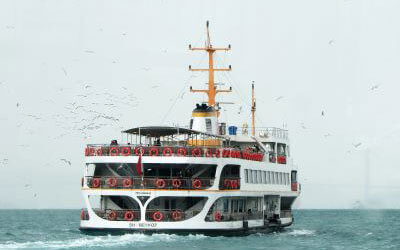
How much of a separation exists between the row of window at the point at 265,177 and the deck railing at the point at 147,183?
5333mm

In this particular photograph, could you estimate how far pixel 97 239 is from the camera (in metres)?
50.5

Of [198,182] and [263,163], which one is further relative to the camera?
[263,163]

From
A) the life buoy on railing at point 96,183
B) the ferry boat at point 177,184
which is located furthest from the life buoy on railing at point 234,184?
the life buoy on railing at point 96,183

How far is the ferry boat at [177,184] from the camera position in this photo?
167 feet

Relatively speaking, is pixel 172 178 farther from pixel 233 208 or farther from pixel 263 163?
pixel 263 163

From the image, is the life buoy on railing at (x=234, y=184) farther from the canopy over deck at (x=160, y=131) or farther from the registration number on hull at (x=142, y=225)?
the registration number on hull at (x=142, y=225)

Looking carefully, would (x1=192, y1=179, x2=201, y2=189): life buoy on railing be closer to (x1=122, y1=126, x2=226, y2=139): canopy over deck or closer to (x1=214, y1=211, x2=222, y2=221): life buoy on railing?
(x1=214, y1=211, x2=222, y2=221): life buoy on railing

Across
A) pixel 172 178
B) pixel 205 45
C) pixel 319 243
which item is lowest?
pixel 319 243

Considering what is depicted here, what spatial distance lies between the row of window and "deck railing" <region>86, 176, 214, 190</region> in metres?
5.33

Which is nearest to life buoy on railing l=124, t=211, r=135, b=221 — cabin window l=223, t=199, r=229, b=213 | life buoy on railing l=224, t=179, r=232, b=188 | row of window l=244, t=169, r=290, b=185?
life buoy on railing l=224, t=179, r=232, b=188

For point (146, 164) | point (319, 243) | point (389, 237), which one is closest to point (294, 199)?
point (389, 237)

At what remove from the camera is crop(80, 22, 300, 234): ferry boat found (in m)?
50.9

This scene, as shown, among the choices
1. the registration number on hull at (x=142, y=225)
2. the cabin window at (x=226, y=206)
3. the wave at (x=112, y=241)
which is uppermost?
the cabin window at (x=226, y=206)

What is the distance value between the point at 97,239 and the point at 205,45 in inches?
769
